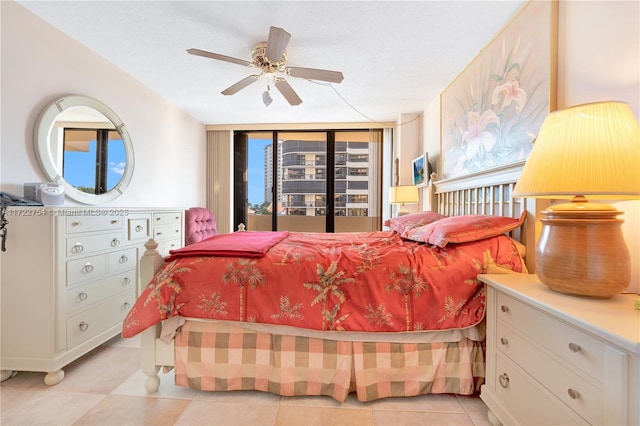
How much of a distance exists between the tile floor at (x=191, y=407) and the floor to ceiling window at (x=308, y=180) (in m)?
3.25

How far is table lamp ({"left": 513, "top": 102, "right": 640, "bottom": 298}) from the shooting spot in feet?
2.93

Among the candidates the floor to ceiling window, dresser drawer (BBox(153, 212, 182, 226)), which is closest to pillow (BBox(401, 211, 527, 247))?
dresser drawer (BBox(153, 212, 182, 226))

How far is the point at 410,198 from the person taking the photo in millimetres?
3312

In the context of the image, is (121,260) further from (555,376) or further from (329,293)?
(555,376)

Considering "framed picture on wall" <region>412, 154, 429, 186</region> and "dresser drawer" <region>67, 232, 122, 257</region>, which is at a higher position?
"framed picture on wall" <region>412, 154, 429, 186</region>

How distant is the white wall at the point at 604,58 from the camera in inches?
42.8

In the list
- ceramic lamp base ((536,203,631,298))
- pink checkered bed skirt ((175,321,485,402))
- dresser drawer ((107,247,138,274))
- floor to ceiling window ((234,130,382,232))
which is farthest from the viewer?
floor to ceiling window ((234,130,382,232))

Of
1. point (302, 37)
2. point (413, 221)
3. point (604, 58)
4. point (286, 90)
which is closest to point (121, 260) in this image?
point (286, 90)

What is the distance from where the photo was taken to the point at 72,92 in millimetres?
2182

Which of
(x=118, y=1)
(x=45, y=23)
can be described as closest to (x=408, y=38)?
(x=118, y=1)

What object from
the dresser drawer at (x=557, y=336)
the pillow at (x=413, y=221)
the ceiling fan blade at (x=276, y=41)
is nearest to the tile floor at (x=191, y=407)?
the dresser drawer at (x=557, y=336)

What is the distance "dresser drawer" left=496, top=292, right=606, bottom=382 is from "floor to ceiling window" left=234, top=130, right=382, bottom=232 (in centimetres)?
333

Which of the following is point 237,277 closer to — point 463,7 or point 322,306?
point 322,306

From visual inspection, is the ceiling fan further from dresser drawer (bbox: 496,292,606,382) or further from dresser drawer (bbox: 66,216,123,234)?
dresser drawer (bbox: 496,292,606,382)
